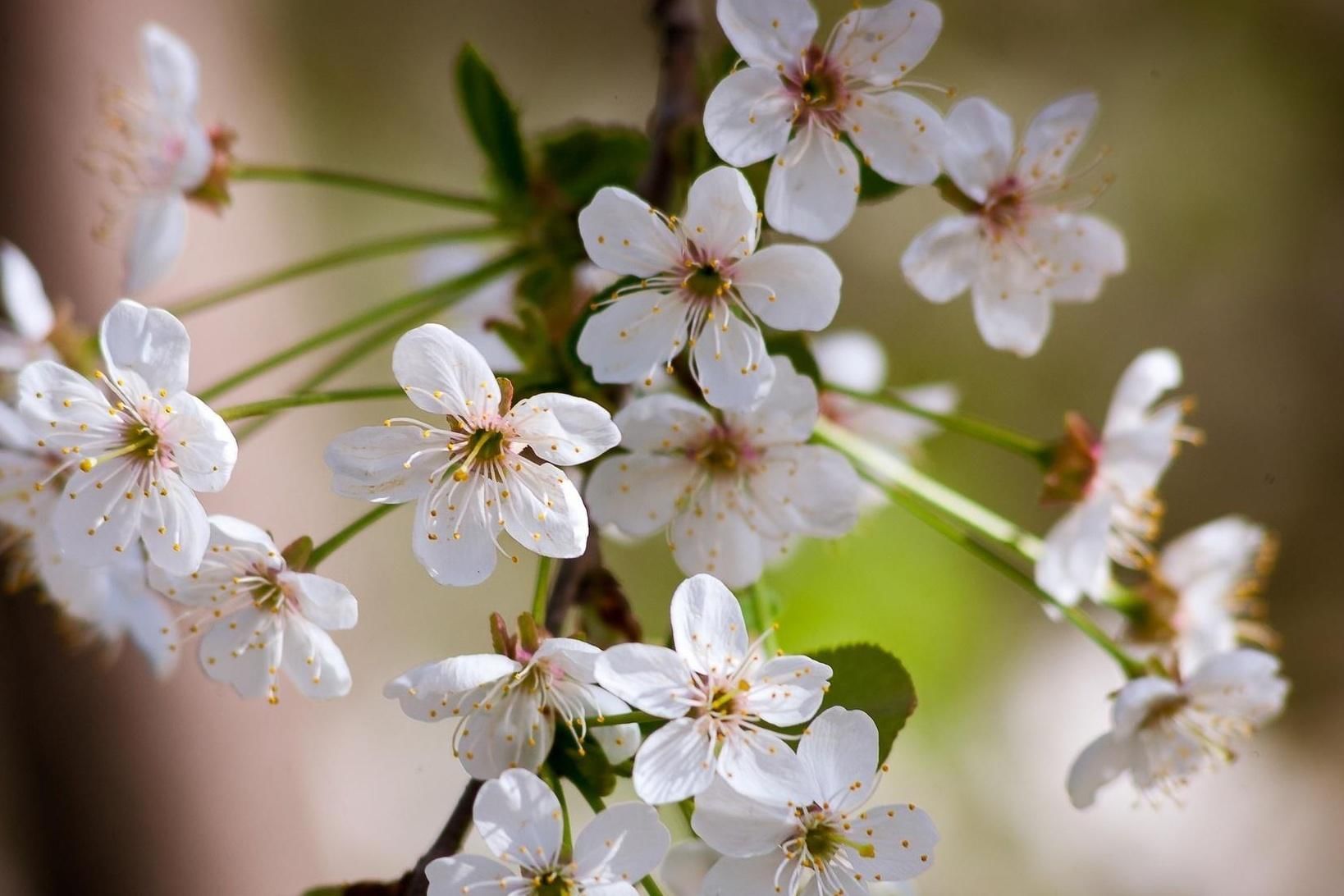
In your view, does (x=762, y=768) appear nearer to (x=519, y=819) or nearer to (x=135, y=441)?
(x=519, y=819)

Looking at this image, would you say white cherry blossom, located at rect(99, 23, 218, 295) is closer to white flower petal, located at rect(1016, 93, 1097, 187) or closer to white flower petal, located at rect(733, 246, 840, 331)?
white flower petal, located at rect(733, 246, 840, 331)

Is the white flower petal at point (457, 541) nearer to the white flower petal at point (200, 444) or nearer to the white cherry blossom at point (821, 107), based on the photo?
the white flower petal at point (200, 444)

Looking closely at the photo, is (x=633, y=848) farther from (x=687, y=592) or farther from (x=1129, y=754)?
(x=1129, y=754)

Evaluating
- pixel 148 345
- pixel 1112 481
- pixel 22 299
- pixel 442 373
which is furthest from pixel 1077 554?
pixel 22 299

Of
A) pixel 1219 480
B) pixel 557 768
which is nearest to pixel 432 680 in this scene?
pixel 557 768

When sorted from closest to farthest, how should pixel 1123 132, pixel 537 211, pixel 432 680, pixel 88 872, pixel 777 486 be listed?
pixel 432 680, pixel 777 486, pixel 537 211, pixel 88 872, pixel 1123 132

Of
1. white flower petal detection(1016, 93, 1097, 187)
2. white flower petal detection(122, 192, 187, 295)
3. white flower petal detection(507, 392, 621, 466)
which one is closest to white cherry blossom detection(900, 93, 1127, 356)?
white flower petal detection(1016, 93, 1097, 187)

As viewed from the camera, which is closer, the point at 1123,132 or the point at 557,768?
the point at 557,768

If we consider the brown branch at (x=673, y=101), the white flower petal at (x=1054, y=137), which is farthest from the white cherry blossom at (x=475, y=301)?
the white flower petal at (x=1054, y=137)
